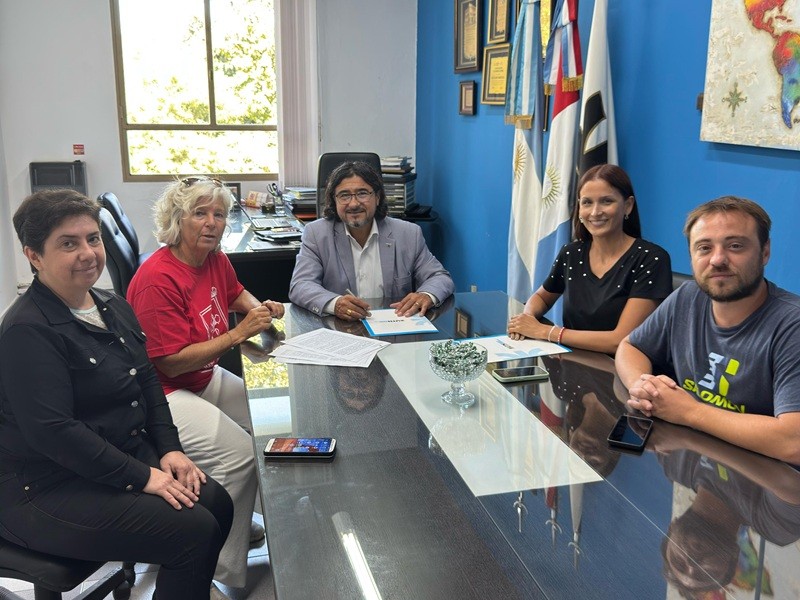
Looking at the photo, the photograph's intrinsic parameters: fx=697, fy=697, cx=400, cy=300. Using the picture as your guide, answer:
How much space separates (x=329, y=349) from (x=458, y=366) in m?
0.51

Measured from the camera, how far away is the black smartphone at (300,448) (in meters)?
1.37

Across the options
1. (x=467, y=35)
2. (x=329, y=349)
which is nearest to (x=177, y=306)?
(x=329, y=349)

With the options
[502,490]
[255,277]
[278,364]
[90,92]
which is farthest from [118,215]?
[502,490]

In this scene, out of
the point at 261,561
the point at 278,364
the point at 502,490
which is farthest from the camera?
the point at 261,561

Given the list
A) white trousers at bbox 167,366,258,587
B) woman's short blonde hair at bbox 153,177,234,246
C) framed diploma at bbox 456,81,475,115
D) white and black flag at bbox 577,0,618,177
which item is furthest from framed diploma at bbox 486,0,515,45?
white trousers at bbox 167,366,258,587

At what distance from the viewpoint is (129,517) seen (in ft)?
4.93

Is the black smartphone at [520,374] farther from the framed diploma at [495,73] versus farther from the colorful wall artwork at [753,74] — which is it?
the framed diploma at [495,73]

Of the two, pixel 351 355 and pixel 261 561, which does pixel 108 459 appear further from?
pixel 261 561

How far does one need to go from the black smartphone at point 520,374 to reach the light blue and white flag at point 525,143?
4.39 feet

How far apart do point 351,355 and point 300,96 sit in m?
3.47

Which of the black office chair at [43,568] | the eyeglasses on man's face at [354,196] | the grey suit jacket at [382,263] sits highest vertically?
the eyeglasses on man's face at [354,196]

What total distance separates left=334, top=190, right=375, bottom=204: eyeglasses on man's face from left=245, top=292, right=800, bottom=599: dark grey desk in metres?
1.04

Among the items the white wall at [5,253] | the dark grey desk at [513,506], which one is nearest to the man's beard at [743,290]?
the dark grey desk at [513,506]

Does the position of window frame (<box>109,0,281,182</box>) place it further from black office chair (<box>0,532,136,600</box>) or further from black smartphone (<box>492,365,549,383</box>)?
black office chair (<box>0,532,136,600</box>)
